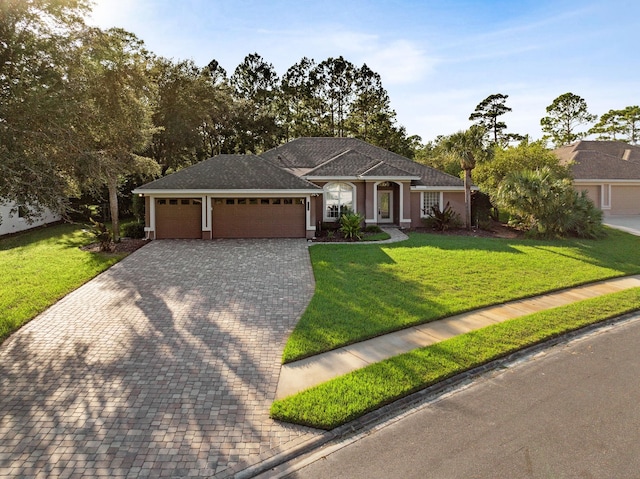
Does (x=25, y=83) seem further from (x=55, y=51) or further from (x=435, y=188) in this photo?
(x=435, y=188)

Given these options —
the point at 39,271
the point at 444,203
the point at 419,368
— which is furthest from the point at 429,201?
the point at 39,271

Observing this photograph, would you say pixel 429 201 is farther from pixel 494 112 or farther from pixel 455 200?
pixel 494 112

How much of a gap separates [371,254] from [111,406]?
11.4 m

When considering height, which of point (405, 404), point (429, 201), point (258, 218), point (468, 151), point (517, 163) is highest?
point (468, 151)

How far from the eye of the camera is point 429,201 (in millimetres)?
24406

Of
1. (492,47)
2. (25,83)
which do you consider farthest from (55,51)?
(492,47)

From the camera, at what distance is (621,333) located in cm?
892

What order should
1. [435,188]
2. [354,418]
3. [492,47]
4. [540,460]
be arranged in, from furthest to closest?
1. [435,188]
2. [492,47]
3. [354,418]
4. [540,460]

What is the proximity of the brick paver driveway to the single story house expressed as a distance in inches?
317

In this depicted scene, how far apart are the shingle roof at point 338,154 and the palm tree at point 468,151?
176cm

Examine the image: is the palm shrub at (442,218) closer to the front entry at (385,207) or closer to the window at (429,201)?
the window at (429,201)

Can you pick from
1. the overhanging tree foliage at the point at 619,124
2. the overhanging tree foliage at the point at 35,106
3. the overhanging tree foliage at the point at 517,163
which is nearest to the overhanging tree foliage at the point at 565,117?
the overhanging tree foliage at the point at 619,124

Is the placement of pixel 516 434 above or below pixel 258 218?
below

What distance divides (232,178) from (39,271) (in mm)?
9476
